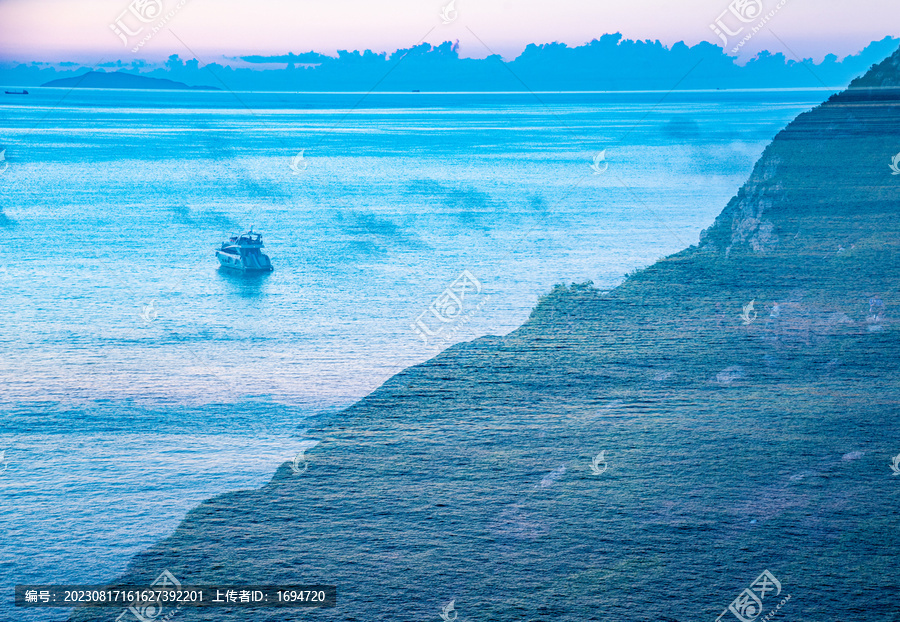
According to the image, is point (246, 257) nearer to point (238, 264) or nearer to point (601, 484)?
point (238, 264)

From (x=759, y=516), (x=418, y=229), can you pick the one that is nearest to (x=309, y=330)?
(x=759, y=516)

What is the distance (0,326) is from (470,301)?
16917 millimetres

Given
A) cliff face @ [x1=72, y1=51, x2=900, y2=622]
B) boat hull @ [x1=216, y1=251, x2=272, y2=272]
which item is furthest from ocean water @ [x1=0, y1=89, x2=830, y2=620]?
cliff face @ [x1=72, y1=51, x2=900, y2=622]

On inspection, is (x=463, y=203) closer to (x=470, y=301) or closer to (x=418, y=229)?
(x=418, y=229)

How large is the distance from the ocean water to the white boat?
1.13 m

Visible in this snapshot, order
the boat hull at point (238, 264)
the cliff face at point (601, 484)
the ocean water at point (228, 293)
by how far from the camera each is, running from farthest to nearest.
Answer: the boat hull at point (238, 264)
the ocean water at point (228, 293)
the cliff face at point (601, 484)

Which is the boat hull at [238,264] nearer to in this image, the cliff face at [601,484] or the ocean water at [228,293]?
the ocean water at [228,293]

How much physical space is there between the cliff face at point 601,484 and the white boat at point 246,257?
2129 cm

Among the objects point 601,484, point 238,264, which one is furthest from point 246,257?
point 601,484

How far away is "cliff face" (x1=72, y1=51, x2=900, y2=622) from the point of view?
1122 centimetres

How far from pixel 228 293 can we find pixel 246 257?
470cm

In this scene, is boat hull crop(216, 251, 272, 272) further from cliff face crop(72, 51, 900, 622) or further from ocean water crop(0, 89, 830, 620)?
Answer: cliff face crop(72, 51, 900, 622)

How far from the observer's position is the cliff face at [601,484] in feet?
36.8

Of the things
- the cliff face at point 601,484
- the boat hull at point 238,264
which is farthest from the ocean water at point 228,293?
the cliff face at point 601,484
